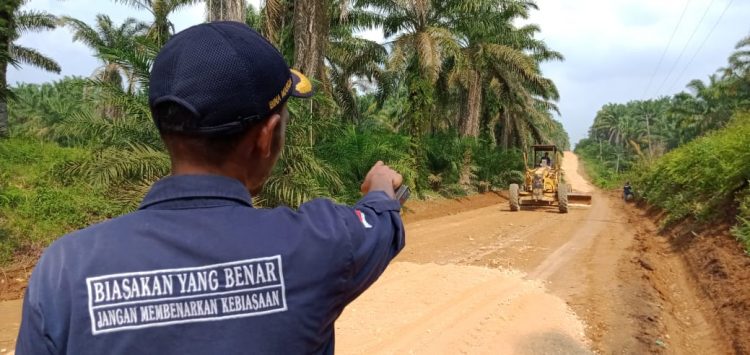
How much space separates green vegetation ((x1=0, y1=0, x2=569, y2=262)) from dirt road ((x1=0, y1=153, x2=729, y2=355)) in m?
2.91

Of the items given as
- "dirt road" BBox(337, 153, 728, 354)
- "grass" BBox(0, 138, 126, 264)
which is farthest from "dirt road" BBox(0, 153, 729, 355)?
"grass" BBox(0, 138, 126, 264)

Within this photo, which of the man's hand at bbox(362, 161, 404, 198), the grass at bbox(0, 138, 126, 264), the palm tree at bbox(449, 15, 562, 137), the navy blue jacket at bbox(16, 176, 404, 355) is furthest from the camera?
the palm tree at bbox(449, 15, 562, 137)

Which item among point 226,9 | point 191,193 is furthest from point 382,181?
point 226,9

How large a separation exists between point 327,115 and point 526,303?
8139mm

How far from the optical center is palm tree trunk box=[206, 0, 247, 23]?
973 centimetres

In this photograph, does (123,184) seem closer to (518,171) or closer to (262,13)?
(262,13)

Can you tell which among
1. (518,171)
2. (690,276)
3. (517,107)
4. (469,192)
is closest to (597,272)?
(690,276)

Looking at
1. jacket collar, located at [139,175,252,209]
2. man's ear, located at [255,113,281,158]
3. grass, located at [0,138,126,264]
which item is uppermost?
man's ear, located at [255,113,281,158]

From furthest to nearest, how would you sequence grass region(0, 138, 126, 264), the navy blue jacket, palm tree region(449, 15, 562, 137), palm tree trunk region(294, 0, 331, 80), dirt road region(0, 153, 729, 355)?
palm tree region(449, 15, 562, 137) < palm tree trunk region(294, 0, 331, 80) < grass region(0, 138, 126, 264) < dirt road region(0, 153, 729, 355) < the navy blue jacket

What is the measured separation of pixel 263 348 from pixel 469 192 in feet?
72.5

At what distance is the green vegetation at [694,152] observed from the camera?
34.5 feet

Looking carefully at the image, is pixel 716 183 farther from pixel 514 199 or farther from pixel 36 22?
pixel 36 22

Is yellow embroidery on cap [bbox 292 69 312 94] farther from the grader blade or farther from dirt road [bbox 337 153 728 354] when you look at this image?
the grader blade

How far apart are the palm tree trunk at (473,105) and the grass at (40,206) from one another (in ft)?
57.9
